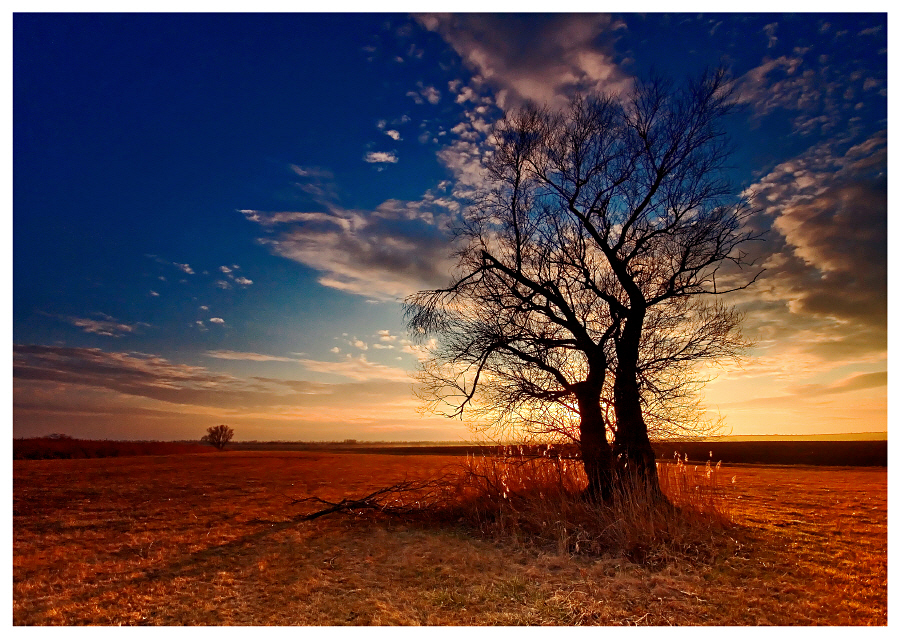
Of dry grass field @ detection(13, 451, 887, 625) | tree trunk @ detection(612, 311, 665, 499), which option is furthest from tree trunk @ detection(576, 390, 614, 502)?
dry grass field @ detection(13, 451, 887, 625)

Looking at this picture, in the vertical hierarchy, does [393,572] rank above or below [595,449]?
below

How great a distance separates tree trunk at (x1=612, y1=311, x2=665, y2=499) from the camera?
9125 mm

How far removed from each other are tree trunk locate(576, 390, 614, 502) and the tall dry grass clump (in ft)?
0.84

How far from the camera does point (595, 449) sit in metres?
9.71

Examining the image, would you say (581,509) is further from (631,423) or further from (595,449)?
(631,423)

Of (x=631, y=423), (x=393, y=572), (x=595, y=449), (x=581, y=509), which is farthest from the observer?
(x=595, y=449)

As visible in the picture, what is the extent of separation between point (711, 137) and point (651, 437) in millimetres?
6137

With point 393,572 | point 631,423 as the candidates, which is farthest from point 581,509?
point 393,572

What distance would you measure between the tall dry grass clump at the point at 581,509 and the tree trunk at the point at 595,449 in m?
0.25

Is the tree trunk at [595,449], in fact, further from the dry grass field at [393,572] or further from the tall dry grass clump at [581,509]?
the dry grass field at [393,572]

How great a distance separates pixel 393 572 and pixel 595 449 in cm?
468

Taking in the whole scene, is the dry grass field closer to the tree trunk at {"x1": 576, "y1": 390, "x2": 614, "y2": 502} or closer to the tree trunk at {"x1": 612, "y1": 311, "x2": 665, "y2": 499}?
the tree trunk at {"x1": 612, "y1": 311, "x2": 665, "y2": 499}

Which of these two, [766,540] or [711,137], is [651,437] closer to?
[766,540]

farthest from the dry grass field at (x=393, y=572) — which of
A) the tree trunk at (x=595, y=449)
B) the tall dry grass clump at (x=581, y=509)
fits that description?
the tree trunk at (x=595, y=449)
